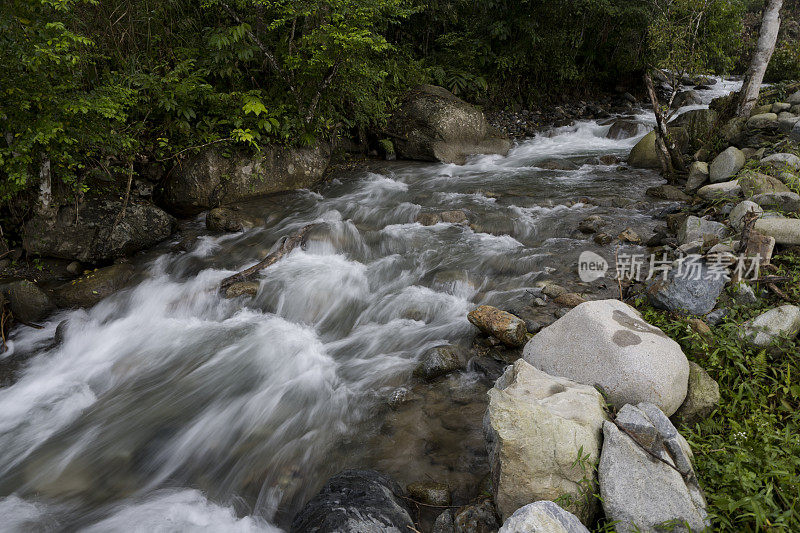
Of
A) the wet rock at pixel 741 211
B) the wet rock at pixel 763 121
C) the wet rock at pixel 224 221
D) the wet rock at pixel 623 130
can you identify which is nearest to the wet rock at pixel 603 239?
the wet rock at pixel 741 211

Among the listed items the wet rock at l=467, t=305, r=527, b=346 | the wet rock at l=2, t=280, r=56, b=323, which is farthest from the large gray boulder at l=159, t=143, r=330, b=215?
the wet rock at l=467, t=305, r=527, b=346

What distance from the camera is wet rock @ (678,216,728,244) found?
5.48 m

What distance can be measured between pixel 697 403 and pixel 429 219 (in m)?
5.72

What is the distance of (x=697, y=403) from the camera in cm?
345

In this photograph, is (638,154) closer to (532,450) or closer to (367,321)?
(367,321)

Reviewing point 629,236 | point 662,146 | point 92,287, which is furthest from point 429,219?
point 92,287

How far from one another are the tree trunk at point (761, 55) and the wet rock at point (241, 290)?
34.8 feet

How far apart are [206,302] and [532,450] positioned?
5.12 m

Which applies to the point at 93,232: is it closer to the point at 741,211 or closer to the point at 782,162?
the point at 741,211

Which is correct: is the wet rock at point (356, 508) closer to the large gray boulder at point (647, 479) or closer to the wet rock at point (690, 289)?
the large gray boulder at point (647, 479)

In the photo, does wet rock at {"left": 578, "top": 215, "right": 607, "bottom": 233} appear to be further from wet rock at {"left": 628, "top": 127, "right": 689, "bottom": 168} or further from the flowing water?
wet rock at {"left": 628, "top": 127, "right": 689, "bottom": 168}

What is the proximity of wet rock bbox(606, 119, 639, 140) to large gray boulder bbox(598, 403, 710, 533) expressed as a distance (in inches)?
509

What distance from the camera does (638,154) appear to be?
35.5 feet

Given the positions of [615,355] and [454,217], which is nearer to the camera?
[615,355]
